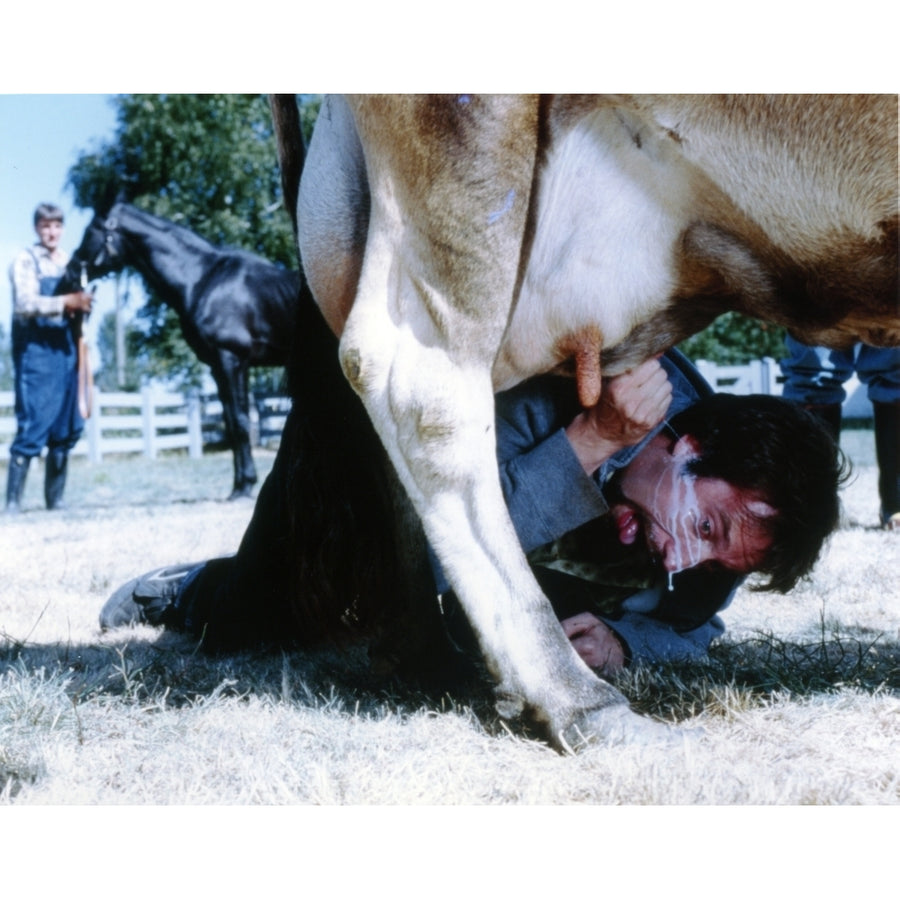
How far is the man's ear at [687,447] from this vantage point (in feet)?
5.93

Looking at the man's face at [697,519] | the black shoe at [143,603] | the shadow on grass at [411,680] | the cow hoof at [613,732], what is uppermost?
the man's face at [697,519]

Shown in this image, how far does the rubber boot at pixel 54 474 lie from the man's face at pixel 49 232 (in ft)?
5.13

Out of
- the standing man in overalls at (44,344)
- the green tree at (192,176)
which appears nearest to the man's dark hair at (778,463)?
the standing man in overalls at (44,344)

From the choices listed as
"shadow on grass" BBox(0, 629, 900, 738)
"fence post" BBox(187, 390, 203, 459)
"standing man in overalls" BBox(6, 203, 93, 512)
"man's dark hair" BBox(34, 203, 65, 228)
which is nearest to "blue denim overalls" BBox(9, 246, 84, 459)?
"standing man in overalls" BBox(6, 203, 93, 512)

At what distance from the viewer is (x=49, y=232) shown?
3.58 m

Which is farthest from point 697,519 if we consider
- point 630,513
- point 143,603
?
point 143,603

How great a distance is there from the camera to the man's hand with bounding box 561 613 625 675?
1784 mm

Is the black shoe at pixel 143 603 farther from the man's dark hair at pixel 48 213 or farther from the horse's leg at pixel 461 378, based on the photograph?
the man's dark hair at pixel 48 213

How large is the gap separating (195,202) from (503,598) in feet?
34.9

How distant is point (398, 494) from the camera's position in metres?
1.71

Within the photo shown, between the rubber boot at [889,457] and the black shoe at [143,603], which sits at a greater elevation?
the rubber boot at [889,457]

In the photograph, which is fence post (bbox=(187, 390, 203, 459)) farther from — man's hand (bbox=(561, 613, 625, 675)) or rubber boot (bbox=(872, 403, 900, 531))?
man's hand (bbox=(561, 613, 625, 675))

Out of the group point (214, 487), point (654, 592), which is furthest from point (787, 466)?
point (214, 487)

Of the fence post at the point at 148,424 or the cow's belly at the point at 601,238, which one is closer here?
the cow's belly at the point at 601,238
